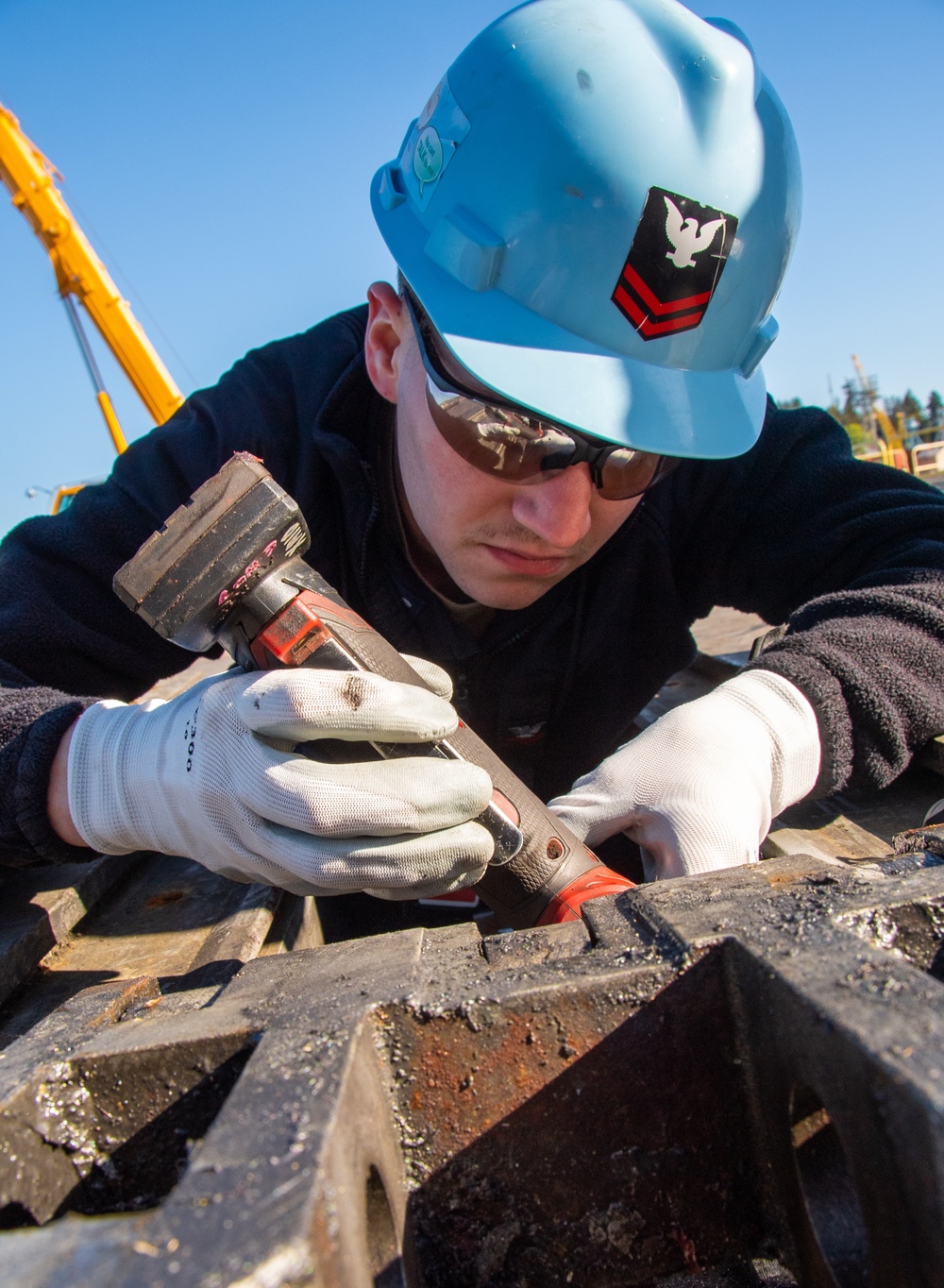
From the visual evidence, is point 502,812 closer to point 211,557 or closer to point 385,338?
point 211,557

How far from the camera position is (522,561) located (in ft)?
6.20

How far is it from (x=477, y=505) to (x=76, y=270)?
10.5 metres

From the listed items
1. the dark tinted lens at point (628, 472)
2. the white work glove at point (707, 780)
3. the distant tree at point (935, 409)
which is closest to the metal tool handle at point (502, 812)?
the white work glove at point (707, 780)

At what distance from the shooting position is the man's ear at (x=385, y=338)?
6.44 ft

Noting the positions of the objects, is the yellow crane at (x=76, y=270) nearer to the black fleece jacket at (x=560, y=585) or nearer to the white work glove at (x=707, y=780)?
the black fleece jacket at (x=560, y=585)

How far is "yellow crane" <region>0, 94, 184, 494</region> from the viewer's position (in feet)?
31.6

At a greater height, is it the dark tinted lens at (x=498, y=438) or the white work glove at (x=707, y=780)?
the dark tinted lens at (x=498, y=438)

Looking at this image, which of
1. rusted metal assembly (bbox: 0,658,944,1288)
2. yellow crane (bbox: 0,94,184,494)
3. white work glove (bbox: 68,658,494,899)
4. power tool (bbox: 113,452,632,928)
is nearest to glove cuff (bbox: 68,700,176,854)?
white work glove (bbox: 68,658,494,899)

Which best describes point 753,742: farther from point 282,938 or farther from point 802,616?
point 282,938

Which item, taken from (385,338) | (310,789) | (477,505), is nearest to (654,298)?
(477,505)

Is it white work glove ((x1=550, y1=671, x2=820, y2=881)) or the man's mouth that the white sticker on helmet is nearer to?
the man's mouth

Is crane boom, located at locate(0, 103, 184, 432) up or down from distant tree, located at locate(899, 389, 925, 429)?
up

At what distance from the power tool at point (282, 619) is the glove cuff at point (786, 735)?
485mm

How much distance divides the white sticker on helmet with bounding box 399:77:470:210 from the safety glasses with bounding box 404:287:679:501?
0.30m
